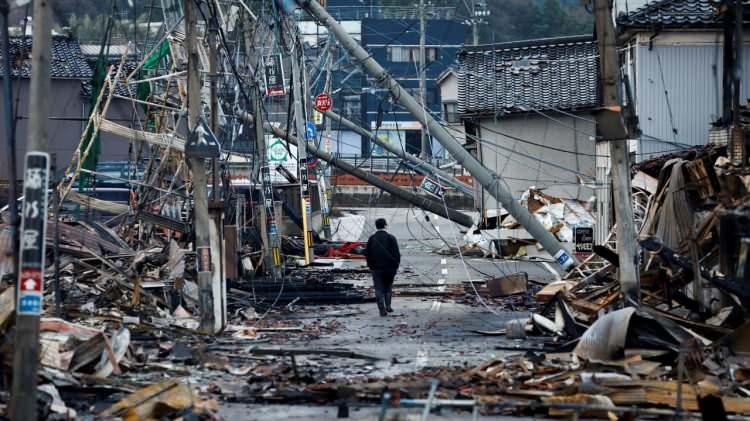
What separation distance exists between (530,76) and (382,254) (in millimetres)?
24225

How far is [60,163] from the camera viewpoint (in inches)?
2087

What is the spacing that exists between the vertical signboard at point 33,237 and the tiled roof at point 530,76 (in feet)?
113

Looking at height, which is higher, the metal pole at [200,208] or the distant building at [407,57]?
the distant building at [407,57]

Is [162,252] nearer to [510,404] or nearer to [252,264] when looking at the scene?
[252,264]

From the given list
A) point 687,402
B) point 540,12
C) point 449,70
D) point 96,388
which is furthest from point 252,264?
point 540,12

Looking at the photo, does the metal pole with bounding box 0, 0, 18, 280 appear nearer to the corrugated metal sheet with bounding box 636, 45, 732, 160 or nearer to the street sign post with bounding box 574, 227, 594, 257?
the street sign post with bounding box 574, 227, 594, 257

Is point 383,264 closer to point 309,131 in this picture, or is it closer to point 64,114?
point 309,131

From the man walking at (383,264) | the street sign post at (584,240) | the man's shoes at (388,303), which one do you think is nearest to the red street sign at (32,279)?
the man walking at (383,264)

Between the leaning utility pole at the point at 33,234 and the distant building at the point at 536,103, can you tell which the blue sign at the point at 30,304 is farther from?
the distant building at the point at 536,103

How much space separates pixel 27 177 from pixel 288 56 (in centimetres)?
2442

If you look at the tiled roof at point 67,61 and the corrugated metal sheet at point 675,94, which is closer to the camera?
the corrugated metal sheet at point 675,94

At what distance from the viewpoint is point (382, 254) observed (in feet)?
77.7

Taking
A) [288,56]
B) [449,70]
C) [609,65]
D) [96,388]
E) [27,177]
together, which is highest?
[449,70]

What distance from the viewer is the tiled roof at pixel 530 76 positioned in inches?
1799
